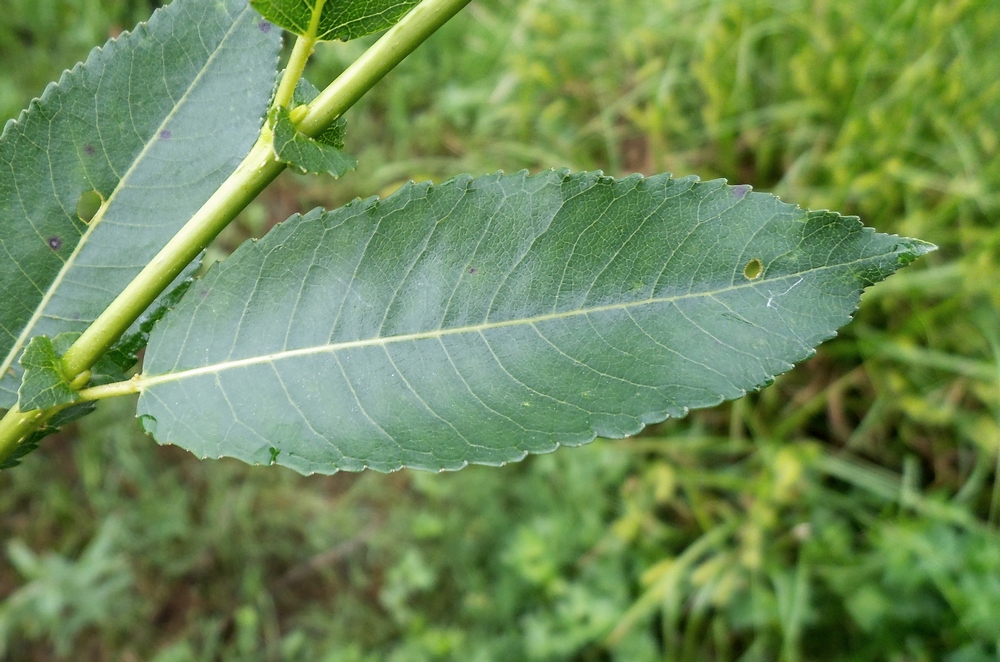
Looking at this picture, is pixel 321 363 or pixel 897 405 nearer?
pixel 321 363

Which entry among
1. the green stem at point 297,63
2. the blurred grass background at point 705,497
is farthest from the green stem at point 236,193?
the blurred grass background at point 705,497

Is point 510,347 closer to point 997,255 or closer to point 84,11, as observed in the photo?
point 997,255

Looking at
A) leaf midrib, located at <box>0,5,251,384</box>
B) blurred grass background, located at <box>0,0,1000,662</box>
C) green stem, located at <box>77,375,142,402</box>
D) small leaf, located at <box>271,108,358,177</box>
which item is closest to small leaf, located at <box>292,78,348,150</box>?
small leaf, located at <box>271,108,358,177</box>

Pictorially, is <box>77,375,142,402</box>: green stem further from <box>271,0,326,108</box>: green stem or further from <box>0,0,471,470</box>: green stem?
<box>271,0,326,108</box>: green stem

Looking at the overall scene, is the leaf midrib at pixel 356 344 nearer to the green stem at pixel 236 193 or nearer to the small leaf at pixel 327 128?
the green stem at pixel 236 193

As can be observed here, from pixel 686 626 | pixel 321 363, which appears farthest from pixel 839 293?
pixel 686 626
